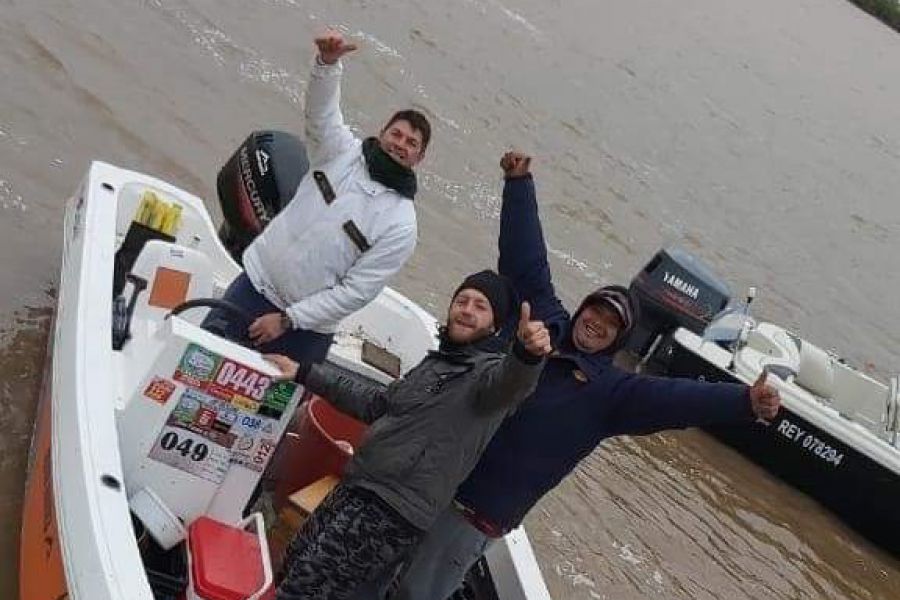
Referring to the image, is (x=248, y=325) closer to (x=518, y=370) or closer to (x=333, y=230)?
(x=333, y=230)

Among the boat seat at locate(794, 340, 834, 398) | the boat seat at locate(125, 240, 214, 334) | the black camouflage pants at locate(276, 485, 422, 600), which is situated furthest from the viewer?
the boat seat at locate(794, 340, 834, 398)

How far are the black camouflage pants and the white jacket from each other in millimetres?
801

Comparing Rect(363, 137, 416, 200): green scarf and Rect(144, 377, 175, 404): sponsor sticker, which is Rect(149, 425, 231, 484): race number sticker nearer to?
Rect(144, 377, 175, 404): sponsor sticker

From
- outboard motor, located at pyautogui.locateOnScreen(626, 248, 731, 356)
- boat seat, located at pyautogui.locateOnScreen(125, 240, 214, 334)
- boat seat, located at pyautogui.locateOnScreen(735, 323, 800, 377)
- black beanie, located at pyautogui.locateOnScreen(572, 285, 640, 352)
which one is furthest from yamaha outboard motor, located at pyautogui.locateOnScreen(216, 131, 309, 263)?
boat seat, located at pyautogui.locateOnScreen(735, 323, 800, 377)

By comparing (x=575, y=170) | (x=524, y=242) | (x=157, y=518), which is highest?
(x=575, y=170)

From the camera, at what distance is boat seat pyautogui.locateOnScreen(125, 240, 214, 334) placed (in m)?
4.43

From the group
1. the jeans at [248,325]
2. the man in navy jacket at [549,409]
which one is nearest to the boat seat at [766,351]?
the jeans at [248,325]

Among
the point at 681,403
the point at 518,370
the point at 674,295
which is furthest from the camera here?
the point at 674,295

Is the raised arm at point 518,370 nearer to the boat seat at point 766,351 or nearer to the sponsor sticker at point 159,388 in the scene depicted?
the sponsor sticker at point 159,388

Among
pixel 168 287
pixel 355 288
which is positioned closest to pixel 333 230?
pixel 355 288

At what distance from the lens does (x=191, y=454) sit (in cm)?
355

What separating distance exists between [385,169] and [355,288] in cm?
40

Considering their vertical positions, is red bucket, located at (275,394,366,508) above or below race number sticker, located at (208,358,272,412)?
below

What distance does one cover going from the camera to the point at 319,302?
3.62 metres
